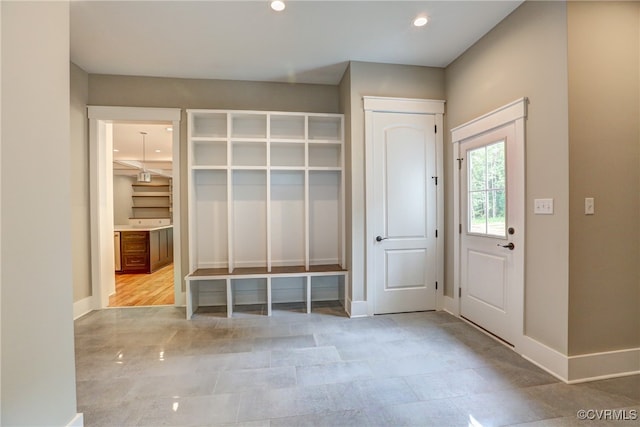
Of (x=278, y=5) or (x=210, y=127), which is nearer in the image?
(x=278, y=5)

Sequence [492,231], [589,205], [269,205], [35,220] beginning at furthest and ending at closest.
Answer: [269,205] < [492,231] < [589,205] < [35,220]

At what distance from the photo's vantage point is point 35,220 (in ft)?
4.30

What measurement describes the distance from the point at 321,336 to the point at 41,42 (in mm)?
2797

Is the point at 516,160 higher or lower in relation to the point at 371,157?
lower

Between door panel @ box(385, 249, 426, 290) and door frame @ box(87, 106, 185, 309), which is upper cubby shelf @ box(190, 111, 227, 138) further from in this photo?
door panel @ box(385, 249, 426, 290)

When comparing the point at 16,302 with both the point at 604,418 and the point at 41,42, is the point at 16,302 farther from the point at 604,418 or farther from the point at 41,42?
the point at 604,418

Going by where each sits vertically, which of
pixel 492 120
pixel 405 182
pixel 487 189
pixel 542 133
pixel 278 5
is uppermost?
pixel 278 5

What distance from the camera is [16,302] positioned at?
4.03 ft

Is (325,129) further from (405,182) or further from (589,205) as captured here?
(589,205)

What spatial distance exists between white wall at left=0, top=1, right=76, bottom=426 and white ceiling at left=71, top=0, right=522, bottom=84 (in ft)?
4.22

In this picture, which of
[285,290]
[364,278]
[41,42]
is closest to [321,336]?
[364,278]

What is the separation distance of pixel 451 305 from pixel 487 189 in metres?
1.41

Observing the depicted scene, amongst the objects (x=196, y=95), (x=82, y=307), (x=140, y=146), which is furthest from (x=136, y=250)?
(x=196, y=95)

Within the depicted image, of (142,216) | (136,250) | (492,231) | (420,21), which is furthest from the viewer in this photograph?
(142,216)
